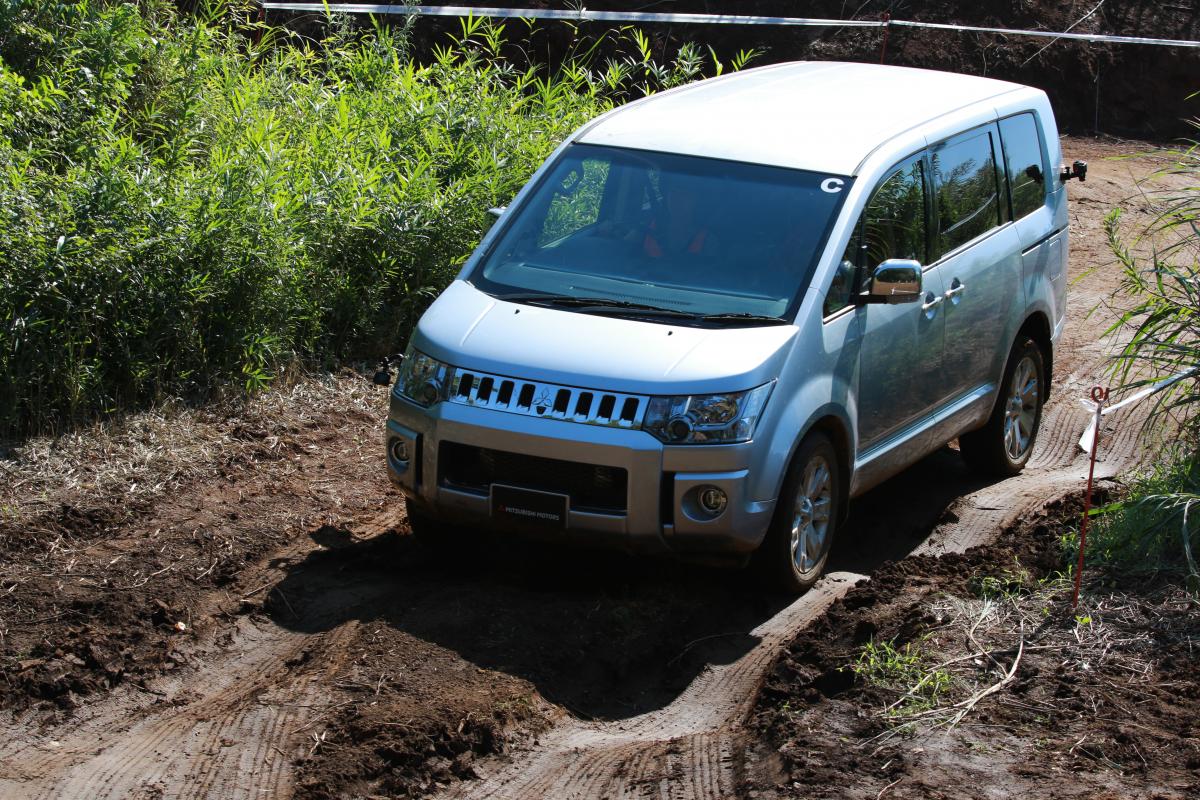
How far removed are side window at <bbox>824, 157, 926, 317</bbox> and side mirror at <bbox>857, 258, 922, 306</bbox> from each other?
4.0 inches

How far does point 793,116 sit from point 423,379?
2119mm

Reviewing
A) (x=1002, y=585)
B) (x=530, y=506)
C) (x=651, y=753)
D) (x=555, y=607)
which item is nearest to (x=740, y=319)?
(x=530, y=506)

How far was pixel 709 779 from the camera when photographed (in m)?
4.70

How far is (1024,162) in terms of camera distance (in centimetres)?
767

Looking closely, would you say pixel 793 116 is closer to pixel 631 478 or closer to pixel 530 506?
pixel 631 478

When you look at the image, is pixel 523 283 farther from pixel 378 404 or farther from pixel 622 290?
pixel 378 404

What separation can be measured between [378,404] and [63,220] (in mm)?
1875

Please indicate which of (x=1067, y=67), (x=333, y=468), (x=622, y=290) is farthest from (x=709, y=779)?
(x=1067, y=67)

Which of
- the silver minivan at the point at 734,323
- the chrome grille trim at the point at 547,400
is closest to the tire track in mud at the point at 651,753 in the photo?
the silver minivan at the point at 734,323

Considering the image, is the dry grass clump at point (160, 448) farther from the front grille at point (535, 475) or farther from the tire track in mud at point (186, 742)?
the front grille at point (535, 475)

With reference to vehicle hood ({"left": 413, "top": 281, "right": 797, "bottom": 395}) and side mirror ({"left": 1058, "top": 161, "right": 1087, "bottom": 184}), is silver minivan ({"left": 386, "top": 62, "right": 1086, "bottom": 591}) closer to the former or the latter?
vehicle hood ({"left": 413, "top": 281, "right": 797, "bottom": 395})

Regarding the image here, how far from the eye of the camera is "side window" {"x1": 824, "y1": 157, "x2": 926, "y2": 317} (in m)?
6.15

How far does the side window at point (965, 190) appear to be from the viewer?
6859 millimetres

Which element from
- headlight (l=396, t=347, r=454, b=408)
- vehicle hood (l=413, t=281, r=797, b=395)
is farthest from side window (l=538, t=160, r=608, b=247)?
headlight (l=396, t=347, r=454, b=408)
